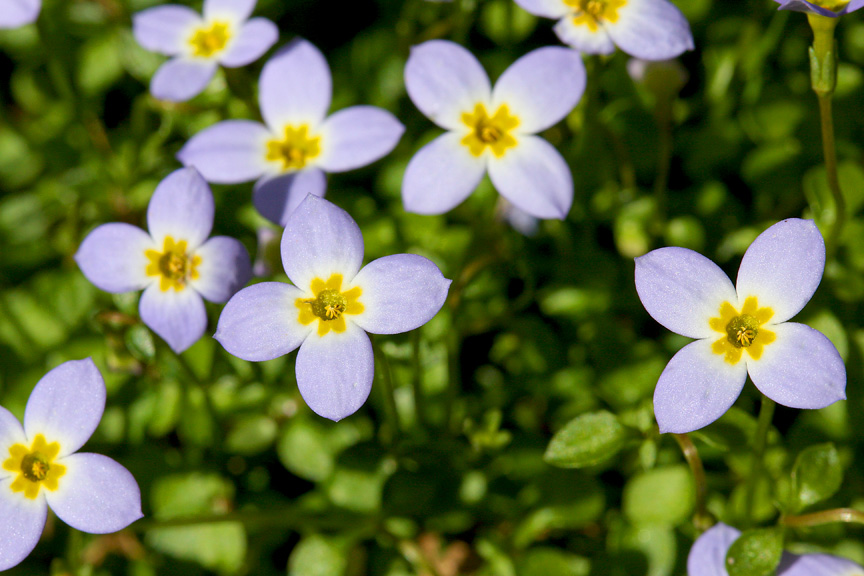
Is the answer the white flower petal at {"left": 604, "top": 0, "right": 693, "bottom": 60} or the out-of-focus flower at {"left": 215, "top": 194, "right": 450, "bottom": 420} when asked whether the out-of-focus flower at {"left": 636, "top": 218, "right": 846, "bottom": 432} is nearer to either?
the out-of-focus flower at {"left": 215, "top": 194, "right": 450, "bottom": 420}

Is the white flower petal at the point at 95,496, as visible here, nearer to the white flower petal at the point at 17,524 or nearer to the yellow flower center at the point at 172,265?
the white flower petal at the point at 17,524

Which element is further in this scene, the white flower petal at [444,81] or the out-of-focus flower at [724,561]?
the white flower petal at [444,81]

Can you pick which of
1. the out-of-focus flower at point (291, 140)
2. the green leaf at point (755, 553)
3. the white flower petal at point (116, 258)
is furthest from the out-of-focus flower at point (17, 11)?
the green leaf at point (755, 553)

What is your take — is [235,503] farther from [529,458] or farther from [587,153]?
[587,153]

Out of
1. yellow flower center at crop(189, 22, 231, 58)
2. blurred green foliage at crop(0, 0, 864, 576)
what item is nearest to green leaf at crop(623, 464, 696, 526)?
blurred green foliage at crop(0, 0, 864, 576)

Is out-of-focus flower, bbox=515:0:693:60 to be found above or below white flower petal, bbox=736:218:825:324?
above

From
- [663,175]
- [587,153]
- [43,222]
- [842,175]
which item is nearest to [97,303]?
[43,222]

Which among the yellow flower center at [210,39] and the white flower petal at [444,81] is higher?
the white flower petal at [444,81]
